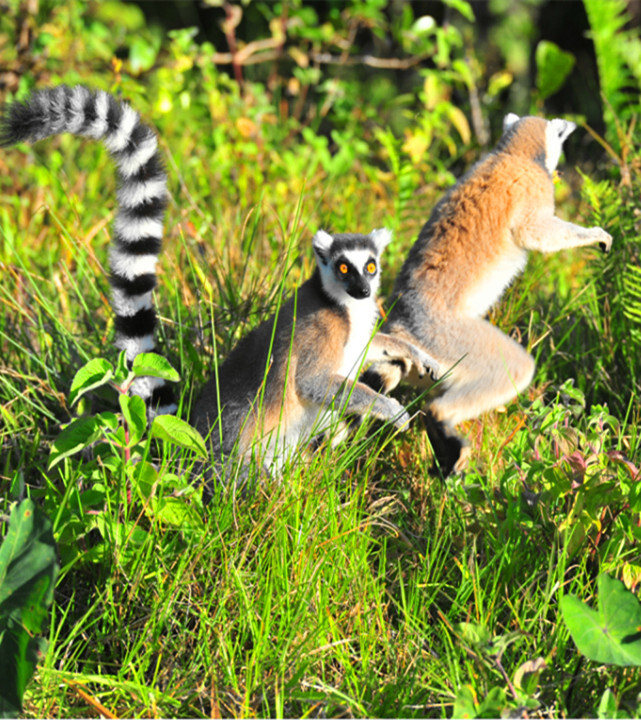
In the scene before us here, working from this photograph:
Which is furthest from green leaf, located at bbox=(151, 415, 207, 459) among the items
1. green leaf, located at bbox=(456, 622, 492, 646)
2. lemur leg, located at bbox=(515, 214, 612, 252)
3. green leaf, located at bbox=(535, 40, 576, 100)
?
green leaf, located at bbox=(535, 40, 576, 100)

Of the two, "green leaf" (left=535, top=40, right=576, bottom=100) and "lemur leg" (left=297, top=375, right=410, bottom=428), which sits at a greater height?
"green leaf" (left=535, top=40, right=576, bottom=100)

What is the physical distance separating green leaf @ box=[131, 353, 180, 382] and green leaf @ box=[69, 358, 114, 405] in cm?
8

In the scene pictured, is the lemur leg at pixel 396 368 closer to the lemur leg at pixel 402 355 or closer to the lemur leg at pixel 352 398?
the lemur leg at pixel 402 355

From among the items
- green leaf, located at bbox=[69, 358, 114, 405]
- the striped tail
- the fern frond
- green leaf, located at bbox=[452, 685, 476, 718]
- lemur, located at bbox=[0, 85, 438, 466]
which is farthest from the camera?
the fern frond

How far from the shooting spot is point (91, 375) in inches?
89.4

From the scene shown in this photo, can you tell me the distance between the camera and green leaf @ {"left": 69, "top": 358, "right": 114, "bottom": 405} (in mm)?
2217

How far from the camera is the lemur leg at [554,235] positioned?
3115mm

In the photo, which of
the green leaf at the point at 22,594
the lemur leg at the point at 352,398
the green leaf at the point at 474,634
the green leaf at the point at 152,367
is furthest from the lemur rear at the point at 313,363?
the green leaf at the point at 474,634

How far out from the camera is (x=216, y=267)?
395 centimetres

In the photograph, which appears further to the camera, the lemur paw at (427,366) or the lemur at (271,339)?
the lemur paw at (427,366)

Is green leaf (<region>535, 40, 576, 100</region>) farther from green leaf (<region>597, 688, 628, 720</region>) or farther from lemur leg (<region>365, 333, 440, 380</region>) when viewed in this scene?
green leaf (<region>597, 688, 628, 720</region>)

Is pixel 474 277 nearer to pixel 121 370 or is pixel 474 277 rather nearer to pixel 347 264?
pixel 347 264

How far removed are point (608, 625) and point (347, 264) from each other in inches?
60.2

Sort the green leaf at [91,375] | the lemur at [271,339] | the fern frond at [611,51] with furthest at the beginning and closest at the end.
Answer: the fern frond at [611,51] → the lemur at [271,339] → the green leaf at [91,375]
